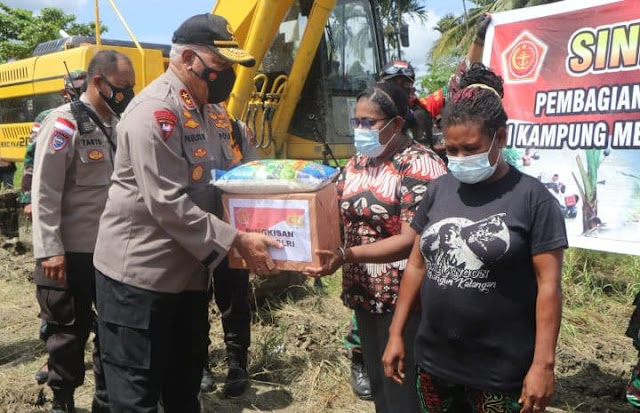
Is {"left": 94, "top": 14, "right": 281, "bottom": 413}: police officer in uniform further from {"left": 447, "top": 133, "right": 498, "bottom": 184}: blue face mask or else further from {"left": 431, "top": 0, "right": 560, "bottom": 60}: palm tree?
{"left": 431, "top": 0, "right": 560, "bottom": 60}: palm tree

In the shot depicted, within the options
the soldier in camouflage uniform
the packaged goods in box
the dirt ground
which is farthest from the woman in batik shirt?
the dirt ground

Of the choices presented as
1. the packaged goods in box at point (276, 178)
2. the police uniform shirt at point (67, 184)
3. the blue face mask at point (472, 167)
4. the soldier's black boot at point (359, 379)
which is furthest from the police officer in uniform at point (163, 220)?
the soldier's black boot at point (359, 379)

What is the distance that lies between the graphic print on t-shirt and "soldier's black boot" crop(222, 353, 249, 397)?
211 cm

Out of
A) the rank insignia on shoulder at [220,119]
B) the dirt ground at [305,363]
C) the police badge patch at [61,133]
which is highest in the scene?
the rank insignia on shoulder at [220,119]

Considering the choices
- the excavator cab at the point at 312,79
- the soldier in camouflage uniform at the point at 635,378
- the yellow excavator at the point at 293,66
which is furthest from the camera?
the excavator cab at the point at 312,79

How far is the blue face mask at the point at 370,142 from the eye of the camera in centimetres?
234

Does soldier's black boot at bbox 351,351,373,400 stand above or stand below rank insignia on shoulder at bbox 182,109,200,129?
below

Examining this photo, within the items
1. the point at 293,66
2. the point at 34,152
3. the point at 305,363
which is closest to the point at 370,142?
the point at 305,363

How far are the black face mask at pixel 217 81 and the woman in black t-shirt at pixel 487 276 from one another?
0.89 m

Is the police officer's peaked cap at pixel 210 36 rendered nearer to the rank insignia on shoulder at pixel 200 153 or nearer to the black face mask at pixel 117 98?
A: the rank insignia on shoulder at pixel 200 153

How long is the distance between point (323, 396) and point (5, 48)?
925 inches

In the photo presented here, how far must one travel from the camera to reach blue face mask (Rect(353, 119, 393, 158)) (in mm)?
2342

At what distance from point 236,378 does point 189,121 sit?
2.05m

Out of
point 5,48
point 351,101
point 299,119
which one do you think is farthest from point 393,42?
point 5,48
